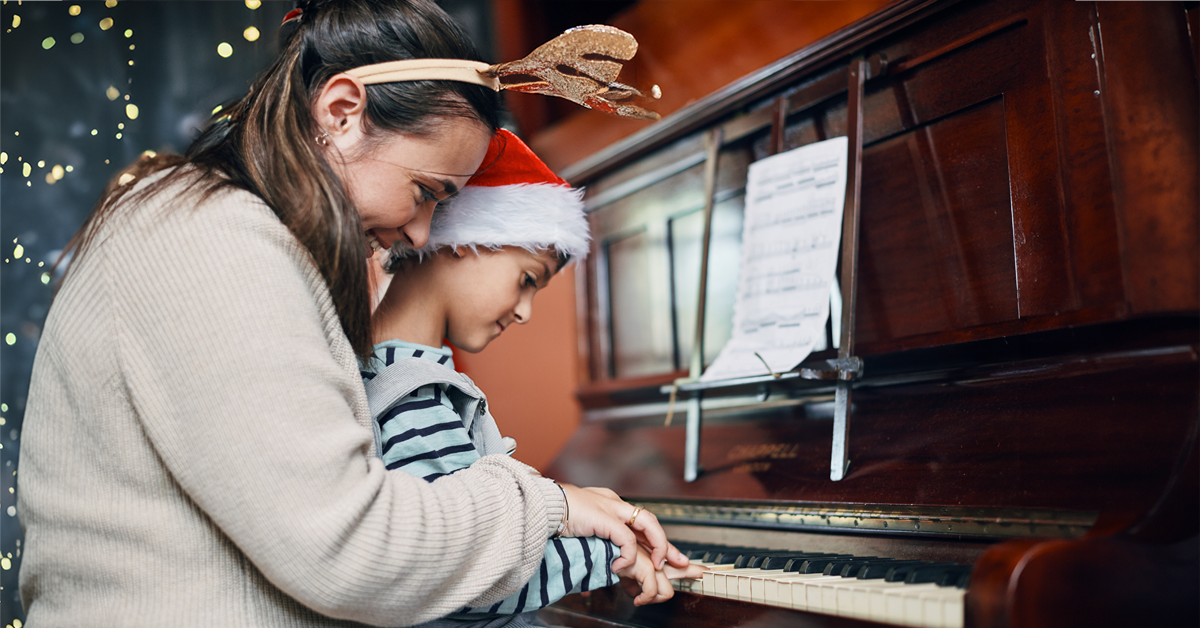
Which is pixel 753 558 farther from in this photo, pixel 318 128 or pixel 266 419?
pixel 318 128

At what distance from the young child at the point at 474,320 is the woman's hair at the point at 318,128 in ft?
0.49

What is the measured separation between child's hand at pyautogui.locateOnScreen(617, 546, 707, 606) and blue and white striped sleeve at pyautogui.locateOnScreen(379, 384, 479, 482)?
280mm

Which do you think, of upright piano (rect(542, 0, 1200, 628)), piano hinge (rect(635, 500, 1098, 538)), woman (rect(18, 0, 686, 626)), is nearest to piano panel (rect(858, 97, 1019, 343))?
upright piano (rect(542, 0, 1200, 628))

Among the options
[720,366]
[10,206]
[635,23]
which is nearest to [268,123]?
[720,366]

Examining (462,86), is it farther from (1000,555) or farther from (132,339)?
(1000,555)

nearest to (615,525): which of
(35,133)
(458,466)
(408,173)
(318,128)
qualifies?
(458,466)

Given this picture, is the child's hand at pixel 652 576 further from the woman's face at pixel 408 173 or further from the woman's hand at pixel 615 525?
the woman's face at pixel 408 173

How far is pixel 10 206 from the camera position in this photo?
180 centimetres

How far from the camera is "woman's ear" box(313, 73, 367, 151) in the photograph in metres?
1.01

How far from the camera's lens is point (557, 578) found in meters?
1.03

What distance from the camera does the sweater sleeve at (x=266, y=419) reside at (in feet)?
2.39

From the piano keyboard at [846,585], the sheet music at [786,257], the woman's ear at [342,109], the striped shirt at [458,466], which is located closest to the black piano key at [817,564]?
the piano keyboard at [846,585]

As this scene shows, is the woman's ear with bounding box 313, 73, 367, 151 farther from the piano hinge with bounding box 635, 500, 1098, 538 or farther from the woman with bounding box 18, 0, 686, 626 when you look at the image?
the piano hinge with bounding box 635, 500, 1098, 538

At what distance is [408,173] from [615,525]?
1.87 ft
